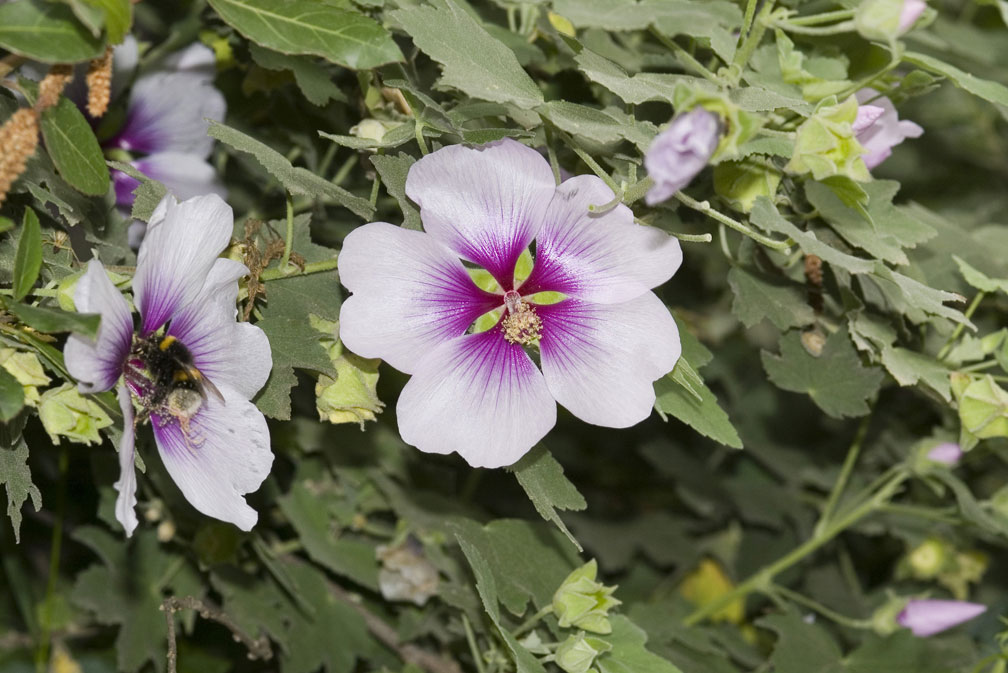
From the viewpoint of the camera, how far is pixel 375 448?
1.04 metres

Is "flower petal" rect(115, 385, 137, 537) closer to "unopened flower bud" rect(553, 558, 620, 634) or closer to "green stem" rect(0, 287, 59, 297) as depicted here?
"green stem" rect(0, 287, 59, 297)

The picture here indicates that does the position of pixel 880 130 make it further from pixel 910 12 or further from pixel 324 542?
pixel 324 542

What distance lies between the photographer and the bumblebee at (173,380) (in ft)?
2.31

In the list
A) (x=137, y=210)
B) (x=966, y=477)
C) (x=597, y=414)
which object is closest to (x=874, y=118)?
(x=597, y=414)

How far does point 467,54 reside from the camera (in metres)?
0.72

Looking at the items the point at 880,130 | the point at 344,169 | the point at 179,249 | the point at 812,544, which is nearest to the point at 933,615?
the point at 812,544

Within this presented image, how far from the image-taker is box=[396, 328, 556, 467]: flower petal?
28.0 inches

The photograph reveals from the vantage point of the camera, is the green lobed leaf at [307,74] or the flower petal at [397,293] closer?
the flower petal at [397,293]

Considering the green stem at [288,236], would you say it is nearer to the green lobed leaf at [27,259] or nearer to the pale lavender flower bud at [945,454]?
the green lobed leaf at [27,259]

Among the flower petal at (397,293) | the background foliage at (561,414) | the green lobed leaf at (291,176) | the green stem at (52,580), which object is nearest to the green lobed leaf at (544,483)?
the background foliage at (561,414)

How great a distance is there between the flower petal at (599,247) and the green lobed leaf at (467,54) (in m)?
0.07

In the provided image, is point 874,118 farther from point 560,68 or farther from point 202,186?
point 202,186

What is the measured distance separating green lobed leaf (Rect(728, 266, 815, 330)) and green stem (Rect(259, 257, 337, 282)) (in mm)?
328

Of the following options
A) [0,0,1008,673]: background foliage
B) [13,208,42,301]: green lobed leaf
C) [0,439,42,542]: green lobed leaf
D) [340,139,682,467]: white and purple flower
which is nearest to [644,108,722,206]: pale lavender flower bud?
[0,0,1008,673]: background foliage
